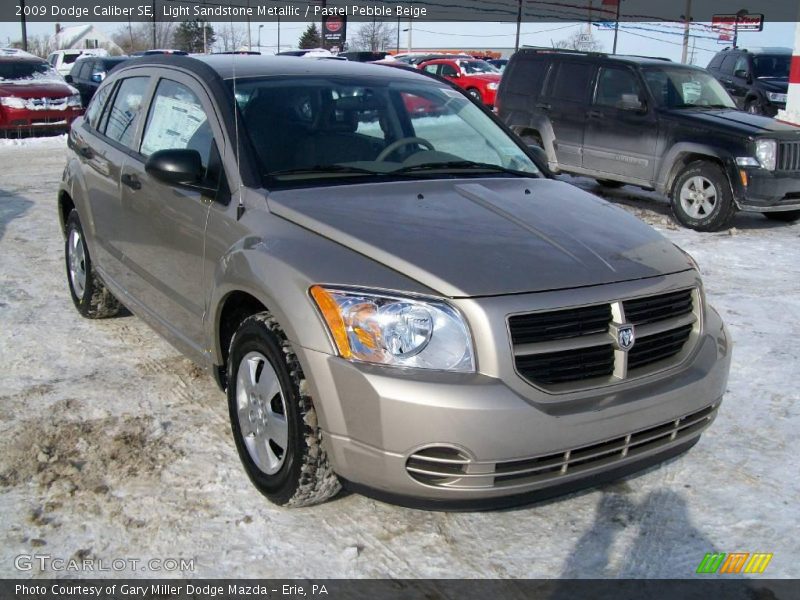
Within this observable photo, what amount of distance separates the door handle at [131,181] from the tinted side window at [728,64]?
19.3 meters

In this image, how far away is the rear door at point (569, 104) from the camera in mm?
10648

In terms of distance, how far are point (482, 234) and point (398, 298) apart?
0.57 meters

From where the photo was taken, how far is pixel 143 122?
4.48 meters

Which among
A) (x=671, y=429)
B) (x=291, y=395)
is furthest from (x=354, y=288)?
(x=671, y=429)

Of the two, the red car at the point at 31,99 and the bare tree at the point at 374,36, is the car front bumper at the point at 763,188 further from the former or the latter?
the bare tree at the point at 374,36

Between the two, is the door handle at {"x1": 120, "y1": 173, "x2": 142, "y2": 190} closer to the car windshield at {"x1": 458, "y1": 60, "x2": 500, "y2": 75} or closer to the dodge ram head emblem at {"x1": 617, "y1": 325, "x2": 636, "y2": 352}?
the dodge ram head emblem at {"x1": 617, "y1": 325, "x2": 636, "y2": 352}

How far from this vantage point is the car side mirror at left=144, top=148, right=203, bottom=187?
3.54m

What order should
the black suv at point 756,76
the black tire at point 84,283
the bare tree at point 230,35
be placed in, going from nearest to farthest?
the black tire at point 84,283 → the black suv at point 756,76 → the bare tree at point 230,35

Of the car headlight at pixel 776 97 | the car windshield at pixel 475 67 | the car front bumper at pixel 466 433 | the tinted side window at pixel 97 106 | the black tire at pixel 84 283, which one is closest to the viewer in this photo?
the car front bumper at pixel 466 433

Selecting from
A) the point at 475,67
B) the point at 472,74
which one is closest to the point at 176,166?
the point at 472,74

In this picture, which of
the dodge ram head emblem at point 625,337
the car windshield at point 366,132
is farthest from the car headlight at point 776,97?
the dodge ram head emblem at point 625,337

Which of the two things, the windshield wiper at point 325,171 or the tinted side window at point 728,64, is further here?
the tinted side window at point 728,64

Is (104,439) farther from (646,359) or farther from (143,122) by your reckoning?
(646,359)

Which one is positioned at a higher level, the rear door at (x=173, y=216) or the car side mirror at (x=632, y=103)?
the car side mirror at (x=632, y=103)
